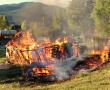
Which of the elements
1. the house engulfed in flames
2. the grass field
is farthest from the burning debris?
the grass field

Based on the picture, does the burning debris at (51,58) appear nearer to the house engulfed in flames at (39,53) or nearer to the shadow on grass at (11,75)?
the house engulfed in flames at (39,53)

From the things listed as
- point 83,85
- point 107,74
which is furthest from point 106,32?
point 83,85

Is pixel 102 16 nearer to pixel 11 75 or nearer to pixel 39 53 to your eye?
pixel 39 53

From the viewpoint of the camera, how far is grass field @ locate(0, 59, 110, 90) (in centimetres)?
1714

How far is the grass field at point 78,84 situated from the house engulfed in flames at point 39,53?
1.89m

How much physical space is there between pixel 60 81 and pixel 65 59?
445cm

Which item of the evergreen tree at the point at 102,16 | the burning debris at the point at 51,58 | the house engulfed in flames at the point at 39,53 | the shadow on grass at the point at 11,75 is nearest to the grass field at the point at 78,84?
the shadow on grass at the point at 11,75

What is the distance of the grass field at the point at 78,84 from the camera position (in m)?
17.1

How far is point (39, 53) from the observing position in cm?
2419

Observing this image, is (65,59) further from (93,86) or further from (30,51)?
(93,86)

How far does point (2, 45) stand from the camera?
182ft

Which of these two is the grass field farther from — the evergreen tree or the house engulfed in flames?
the evergreen tree

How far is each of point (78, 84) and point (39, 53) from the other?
265 inches

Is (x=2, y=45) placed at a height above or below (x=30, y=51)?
below
